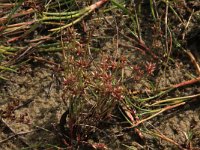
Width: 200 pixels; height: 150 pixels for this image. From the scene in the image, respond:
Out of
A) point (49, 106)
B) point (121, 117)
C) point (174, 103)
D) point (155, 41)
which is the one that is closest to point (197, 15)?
point (155, 41)

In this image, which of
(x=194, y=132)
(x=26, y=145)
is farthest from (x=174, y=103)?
(x=26, y=145)

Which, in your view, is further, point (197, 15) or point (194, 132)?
point (197, 15)

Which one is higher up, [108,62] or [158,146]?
[108,62]

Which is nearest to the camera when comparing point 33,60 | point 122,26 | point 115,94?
point 115,94

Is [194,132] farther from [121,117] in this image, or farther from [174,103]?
[121,117]

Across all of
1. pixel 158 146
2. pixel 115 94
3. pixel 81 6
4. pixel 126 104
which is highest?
pixel 81 6

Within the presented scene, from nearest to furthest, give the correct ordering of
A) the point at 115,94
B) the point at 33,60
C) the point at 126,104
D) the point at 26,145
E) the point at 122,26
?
the point at 115,94
the point at 26,145
the point at 126,104
the point at 33,60
the point at 122,26

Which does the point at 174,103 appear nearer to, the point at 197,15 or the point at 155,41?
the point at 155,41

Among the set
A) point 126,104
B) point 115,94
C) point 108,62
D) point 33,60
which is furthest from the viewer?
point 33,60

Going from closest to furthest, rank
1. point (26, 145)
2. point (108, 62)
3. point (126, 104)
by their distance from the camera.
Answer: point (108, 62)
point (26, 145)
point (126, 104)
